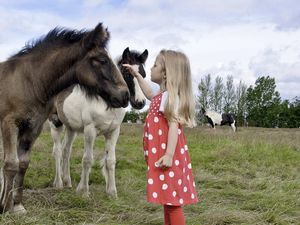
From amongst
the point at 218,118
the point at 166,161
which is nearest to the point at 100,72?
the point at 166,161

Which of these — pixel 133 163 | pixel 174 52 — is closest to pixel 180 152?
pixel 174 52

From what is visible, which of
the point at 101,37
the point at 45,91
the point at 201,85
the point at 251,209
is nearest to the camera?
the point at 101,37

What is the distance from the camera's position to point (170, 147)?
3.56 metres

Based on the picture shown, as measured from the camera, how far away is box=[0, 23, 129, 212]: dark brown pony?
165 inches

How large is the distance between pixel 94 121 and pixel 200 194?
1896 millimetres

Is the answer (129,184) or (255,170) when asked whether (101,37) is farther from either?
(255,170)

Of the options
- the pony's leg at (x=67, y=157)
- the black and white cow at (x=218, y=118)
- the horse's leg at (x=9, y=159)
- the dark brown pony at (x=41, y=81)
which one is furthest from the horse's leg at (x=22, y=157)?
the black and white cow at (x=218, y=118)

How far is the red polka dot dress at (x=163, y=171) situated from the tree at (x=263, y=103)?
46.0 m

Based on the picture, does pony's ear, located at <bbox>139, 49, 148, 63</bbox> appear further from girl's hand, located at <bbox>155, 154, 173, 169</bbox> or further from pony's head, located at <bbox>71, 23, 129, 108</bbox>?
girl's hand, located at <bbox>155, 154, 173, 169</bbox>

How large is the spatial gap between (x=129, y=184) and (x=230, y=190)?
1.58 meters

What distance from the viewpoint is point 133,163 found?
853cm

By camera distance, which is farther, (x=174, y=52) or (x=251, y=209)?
(x=251, y=209)

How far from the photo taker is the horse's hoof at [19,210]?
14.8 ft

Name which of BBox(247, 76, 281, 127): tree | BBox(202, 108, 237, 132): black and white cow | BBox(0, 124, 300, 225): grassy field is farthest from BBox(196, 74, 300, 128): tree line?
BBox(0, 124, 300, 225): grassy field
